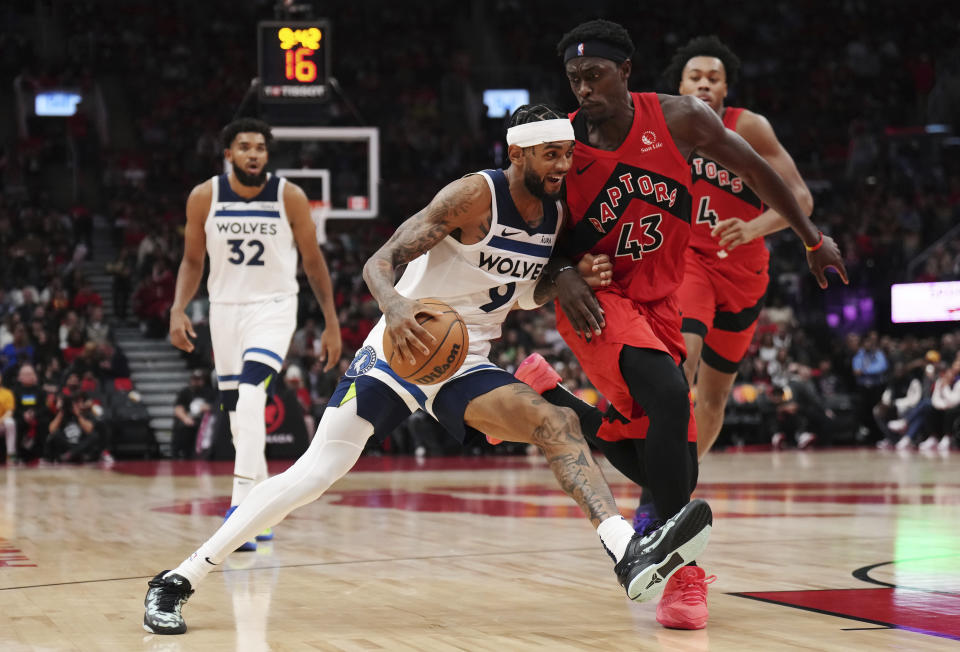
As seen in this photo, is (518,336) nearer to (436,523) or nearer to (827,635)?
(436,523)

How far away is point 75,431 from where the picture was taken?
14.4m

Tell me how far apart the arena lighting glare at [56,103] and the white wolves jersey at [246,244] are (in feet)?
60.0

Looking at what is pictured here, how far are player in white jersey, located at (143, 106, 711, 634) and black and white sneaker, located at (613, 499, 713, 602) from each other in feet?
0.74

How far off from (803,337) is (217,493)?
37.4 feet

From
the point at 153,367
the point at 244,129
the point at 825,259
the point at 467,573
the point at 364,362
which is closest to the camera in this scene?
the point at 364,362

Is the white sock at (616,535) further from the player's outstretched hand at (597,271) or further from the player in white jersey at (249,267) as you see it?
the player in white jersey at (249,267)

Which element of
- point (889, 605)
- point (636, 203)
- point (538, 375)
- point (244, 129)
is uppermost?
point (244, 129)

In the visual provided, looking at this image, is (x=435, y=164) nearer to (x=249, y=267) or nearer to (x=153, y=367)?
(x=153, y=367)

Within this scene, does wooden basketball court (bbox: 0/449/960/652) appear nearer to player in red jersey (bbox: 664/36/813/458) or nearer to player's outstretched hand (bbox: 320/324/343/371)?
player in red jersey (bbox: 664/36/813/458)

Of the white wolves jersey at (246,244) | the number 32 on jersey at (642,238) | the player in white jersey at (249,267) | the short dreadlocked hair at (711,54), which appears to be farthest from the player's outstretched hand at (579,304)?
the white wolves jersey at (246,244)

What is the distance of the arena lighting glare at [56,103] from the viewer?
76.8ft

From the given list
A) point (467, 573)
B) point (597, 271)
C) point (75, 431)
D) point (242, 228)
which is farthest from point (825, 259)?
point (75, 431)

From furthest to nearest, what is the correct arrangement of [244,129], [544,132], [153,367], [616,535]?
[153,367], [244,129], [544,132], [616,535]

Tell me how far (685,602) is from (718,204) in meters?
2.57
